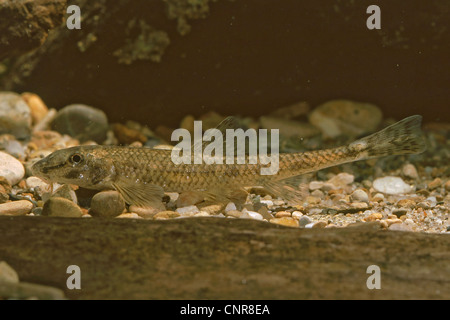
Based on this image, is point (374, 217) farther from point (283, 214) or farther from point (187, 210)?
point (187, 210)

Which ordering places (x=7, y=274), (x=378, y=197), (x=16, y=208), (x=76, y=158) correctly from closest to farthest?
1. (x=7, y=274)
2. (x=16, y=208)
3. (x=76, y=158)
4. (x=378, y=197)

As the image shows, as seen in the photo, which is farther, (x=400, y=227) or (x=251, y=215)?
(x=251, y=215)

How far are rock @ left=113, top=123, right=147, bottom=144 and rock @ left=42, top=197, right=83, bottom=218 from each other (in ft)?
9.78

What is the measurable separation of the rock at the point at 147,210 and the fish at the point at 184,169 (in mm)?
117

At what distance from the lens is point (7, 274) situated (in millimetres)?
2699

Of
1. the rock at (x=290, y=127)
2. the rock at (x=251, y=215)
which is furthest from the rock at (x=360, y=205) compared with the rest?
the rock at (x=290, y=127)

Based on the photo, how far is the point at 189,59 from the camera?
7027 mm

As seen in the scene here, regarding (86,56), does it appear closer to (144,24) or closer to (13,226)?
(144,24)

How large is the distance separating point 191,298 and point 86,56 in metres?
5.16

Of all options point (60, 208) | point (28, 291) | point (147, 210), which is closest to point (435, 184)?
point (147, 210)

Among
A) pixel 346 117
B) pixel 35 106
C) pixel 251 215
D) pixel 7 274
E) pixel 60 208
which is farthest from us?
pixel 346 117

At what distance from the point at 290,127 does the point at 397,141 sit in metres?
3.09

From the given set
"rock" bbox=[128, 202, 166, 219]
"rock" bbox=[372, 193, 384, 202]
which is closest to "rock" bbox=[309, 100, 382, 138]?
"rock" bbox=[372, 193, 384, 202]

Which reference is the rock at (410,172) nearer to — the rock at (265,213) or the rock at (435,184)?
the rock at (435,184)
